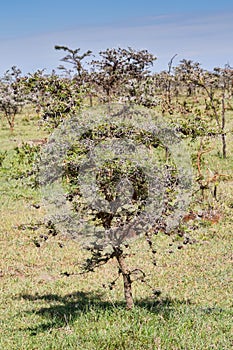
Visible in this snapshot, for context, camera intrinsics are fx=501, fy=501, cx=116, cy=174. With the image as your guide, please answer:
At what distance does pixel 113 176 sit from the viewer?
5938 millimetres

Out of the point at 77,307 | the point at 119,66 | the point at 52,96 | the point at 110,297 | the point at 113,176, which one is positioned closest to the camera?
the point at 113,176

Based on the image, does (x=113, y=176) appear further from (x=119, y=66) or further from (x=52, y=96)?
(x=119, y=66)

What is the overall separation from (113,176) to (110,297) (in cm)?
363

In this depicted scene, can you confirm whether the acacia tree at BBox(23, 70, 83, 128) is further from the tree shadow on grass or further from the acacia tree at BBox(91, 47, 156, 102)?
the acacia tree at BBox(91, 47, 156, 102)

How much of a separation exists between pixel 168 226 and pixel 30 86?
104 inches

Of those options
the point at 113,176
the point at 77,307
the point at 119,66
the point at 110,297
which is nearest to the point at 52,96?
the point at 113,176

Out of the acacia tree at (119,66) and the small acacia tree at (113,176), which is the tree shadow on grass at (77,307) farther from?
the acacia tree at (119,66)

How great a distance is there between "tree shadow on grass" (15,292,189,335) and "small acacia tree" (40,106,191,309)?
117cm

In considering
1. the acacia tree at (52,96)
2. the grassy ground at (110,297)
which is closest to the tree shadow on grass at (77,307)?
the grassy ground at (110,297)

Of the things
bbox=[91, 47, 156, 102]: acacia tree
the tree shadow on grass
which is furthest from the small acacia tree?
bbox=[91, 47, 156, 102]: acacia tree

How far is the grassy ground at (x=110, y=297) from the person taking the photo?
5.75 m

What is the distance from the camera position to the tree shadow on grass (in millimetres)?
6882

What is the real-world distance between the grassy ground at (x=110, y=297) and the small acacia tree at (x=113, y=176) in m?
0.56

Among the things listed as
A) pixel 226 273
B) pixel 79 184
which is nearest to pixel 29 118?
pixel 226 273
